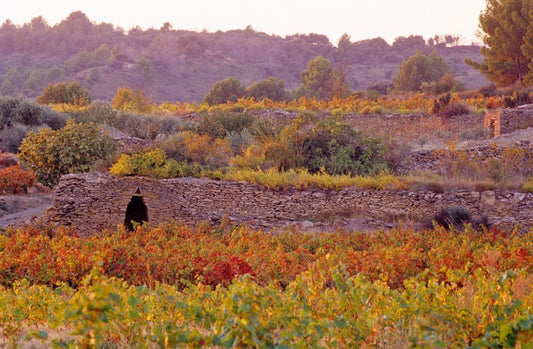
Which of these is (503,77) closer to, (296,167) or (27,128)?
(296,167)

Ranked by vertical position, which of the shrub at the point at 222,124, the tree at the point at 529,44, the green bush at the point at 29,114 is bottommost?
the shrub at the point at 222,124

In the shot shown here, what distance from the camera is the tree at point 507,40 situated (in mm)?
28047

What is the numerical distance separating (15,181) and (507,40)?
24.8m

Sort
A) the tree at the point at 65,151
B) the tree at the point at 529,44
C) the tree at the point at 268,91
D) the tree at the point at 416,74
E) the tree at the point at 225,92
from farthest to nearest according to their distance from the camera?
the tree at the point at 416,74
the tree at the point at 268,91
the tree at the point at 225,92
the tree at the point at 529,44
the tree at the point at 65,151

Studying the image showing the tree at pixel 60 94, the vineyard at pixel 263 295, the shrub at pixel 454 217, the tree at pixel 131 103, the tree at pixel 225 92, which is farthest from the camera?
the tree at pixel 225 92

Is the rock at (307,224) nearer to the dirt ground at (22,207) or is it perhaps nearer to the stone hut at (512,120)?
the dirt ground at (22,207)

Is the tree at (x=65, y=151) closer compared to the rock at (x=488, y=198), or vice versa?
the rock at (x=488, y=198)

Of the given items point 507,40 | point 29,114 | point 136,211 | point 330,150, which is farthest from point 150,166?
point 507,40

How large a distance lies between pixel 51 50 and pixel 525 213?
72.8 metres

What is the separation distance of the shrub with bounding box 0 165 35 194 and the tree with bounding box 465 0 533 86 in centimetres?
2362

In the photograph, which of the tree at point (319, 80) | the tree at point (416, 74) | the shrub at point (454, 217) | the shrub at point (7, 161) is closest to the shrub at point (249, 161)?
the shrub at point (454, 217)

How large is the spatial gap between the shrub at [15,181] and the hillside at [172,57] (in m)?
42.5

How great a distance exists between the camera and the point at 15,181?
546 inches

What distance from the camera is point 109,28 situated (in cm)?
8162
